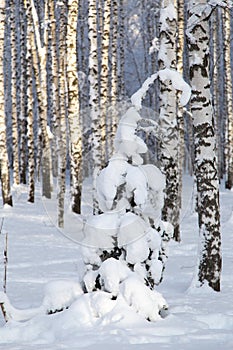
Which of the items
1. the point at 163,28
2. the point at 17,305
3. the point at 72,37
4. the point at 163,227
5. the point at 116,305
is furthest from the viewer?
the point at 72,37

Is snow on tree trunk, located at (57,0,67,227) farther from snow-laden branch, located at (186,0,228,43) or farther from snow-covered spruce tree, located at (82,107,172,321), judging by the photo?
snow-covered spruce tree, located at (82,107,172,321)

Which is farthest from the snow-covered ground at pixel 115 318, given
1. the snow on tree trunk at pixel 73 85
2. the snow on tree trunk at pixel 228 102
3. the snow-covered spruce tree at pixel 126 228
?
the snow on tree trunk at pixel 228 102

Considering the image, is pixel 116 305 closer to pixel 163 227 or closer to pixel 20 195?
pixel 163 227

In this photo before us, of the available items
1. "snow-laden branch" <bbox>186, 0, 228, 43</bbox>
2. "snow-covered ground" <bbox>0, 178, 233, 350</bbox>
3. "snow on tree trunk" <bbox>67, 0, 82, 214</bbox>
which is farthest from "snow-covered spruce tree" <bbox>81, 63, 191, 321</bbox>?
"snow on tree trunk" <bbox>67, 0, 82, 214</bbox>

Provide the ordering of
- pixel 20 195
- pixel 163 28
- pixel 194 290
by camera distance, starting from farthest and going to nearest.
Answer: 1. pixel 20 195
2. pixel 163 28
3. pixel 194 290

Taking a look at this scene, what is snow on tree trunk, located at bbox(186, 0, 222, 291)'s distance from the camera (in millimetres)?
6848

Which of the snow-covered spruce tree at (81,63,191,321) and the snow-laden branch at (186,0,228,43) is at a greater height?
the snow-laden branch at (186,0,228,43)

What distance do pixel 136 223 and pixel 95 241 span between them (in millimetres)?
415

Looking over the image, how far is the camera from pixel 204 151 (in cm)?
686

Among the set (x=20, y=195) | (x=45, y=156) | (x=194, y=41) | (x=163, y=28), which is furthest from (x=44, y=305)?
(x=20, y=195)

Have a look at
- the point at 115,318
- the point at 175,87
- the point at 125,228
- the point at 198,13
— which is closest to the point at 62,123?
the point at 198,13

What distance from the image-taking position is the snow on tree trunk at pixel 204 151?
6848 mm

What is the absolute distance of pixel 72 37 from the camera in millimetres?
12727

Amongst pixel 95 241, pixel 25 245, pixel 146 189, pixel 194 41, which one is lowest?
pixel 25 245
